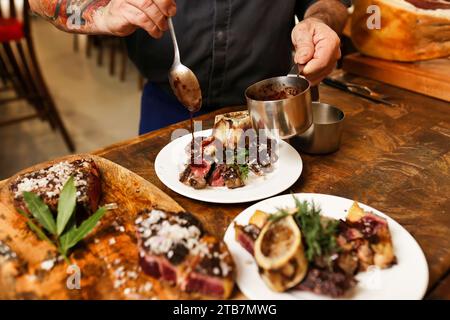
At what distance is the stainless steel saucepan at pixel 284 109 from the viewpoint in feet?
4.87

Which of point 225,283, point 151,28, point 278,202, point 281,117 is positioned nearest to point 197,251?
point 225,283

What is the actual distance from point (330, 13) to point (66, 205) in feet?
5.19

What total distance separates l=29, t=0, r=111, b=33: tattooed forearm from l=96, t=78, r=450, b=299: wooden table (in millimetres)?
557

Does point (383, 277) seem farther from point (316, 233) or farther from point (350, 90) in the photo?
point (350, 90)

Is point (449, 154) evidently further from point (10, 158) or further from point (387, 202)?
point (10, 158)

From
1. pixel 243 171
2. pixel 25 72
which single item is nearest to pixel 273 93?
pixel 243 171

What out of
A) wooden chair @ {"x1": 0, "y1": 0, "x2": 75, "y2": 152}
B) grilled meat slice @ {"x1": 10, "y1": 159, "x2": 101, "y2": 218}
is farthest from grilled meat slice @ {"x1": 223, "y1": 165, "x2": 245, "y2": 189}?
wooden chair @ {"x1": 0, "y1": 0, "x2": 75, "y2": 152}

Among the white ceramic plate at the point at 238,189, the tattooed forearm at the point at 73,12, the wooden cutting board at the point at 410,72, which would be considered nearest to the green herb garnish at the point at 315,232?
the white ceramic plate at the point at 238,189

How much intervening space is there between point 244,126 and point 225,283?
2.58 ft

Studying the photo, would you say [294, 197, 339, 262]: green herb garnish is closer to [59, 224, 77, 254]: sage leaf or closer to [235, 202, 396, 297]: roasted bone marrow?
[235, 202, 396, 297]: roasted bone marrow

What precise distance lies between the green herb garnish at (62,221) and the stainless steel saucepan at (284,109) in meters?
0.61

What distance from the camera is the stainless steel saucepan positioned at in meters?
1.49

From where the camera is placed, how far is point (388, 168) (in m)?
1.74

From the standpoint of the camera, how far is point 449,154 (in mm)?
1841
